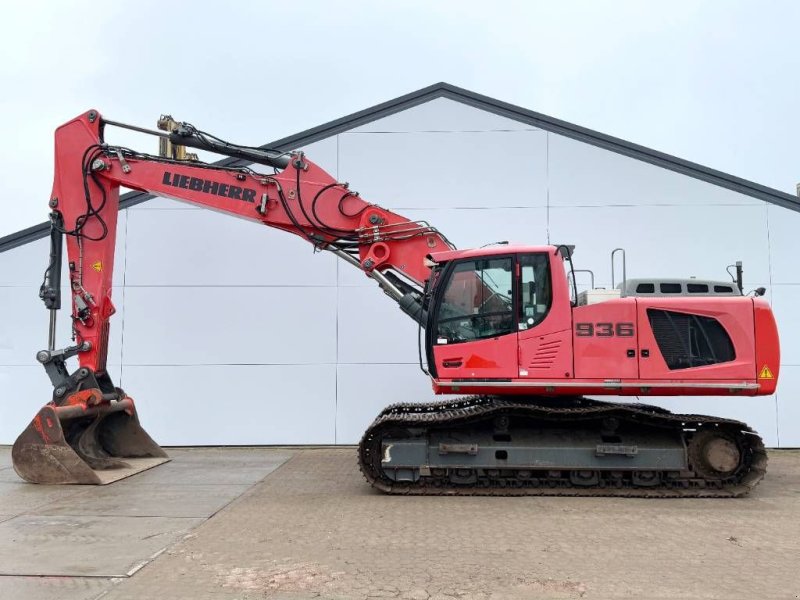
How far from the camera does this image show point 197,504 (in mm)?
6719

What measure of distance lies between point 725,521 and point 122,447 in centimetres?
809

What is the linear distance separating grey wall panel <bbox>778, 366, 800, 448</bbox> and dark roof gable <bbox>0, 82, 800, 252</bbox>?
2841mm

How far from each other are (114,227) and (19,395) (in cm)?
480

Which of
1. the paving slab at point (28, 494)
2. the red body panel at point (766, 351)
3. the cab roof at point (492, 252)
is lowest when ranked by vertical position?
the paving slab at point (28, 494)

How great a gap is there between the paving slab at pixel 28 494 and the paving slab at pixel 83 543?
0.50m

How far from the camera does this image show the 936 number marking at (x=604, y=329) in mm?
7203

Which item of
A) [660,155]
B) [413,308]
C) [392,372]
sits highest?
[660,155]

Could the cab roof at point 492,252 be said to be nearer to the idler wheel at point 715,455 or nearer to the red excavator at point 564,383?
the red excavator at point 564,383

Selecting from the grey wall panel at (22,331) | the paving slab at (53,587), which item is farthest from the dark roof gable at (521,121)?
the paving slab at (53,587)

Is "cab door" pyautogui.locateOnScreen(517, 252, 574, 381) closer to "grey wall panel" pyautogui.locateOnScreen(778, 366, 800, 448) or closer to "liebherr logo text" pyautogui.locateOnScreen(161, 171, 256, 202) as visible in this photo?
"liebherr logo text" pyautogui.locateOnScreen(161, 171, 256, 202)

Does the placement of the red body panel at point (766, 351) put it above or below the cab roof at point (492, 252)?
below

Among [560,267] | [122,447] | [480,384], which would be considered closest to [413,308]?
[480,384]

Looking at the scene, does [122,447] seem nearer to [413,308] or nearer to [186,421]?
[186,421]

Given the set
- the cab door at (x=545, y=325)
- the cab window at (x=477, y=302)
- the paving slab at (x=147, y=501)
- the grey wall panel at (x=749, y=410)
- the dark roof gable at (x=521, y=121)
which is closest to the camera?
the paving slab at (x=147, y=501)
